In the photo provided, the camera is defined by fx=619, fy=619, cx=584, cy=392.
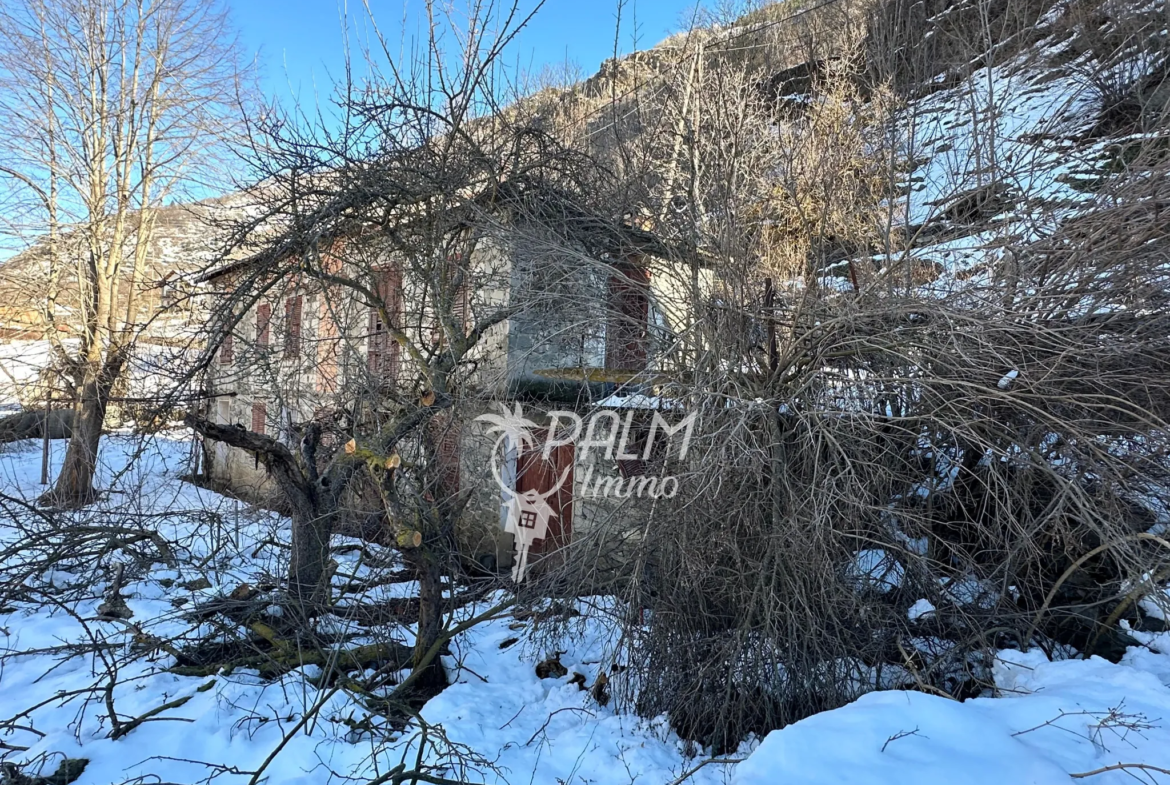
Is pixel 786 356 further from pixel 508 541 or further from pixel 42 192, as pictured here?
pixel 42 192

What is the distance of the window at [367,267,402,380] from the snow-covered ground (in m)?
2.47

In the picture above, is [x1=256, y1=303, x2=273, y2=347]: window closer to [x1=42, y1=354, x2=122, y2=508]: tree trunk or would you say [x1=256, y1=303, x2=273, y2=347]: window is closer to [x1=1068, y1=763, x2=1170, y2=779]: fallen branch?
[x1=42, y1=354, x2=122, y2=508]: tree trunk

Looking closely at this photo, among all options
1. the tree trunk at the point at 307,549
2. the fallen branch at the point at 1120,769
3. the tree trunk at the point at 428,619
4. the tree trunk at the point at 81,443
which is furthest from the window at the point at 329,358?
the fallen branch at the point at 1120,769

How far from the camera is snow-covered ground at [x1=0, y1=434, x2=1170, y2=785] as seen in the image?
9.48 ft

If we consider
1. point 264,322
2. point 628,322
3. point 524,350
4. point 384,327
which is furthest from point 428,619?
point 264,322

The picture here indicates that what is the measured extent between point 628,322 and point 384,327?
394cm

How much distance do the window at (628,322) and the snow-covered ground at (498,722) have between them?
2437 millimetres

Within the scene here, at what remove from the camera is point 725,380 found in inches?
190

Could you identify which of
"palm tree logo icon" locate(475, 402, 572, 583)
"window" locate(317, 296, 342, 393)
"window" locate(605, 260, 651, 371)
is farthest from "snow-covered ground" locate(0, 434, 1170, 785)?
"window" locate(605, 260, 651, 371)

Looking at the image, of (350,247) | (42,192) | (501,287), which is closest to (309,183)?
(350,247)

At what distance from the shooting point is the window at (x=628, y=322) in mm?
5762

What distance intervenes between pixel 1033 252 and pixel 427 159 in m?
5.40

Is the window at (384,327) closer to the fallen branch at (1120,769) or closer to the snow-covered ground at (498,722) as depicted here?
the snow-covered ground at (498,722)

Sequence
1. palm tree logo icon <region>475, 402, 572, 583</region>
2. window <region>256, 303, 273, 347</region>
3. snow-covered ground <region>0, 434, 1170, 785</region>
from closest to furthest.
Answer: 1. snow-covered ground <region>0, 434, 1170, 785</region>
2. palm tree logo icon <region>475, 402, 572, 583</region>
3. window <region>256, 303, 273, 347</region>
